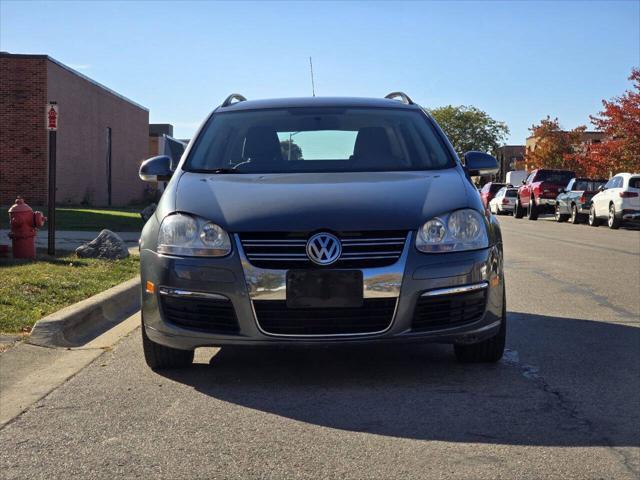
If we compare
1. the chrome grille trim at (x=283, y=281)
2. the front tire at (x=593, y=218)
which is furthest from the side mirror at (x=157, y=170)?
the front tire at (x=593, y=218)

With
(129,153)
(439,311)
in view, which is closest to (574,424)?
(439,311)

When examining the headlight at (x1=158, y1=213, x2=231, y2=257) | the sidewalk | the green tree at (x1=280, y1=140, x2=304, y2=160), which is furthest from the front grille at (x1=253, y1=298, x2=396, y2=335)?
the sidewalk

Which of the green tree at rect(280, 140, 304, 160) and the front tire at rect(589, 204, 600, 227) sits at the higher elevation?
the green tree at rect(280, 140, 304, 160)

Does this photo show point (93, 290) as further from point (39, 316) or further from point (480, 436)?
point (480, 436)

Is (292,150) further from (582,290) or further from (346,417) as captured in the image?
(582,290)

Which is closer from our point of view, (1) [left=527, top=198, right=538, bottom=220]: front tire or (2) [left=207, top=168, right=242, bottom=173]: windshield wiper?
(2) [left=207, top=168, right=242, bottom=173]: windshield wiper

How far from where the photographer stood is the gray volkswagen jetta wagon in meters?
4.98

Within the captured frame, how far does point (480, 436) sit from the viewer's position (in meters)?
4.24

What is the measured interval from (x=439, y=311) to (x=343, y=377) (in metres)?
0.72

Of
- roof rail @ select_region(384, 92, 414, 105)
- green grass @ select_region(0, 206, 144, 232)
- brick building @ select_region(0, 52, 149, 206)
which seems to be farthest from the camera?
brick building @ select_region(0, 52, 149, 206)

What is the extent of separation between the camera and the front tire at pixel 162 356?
18.2ft

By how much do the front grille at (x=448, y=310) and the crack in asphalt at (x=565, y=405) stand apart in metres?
0.55

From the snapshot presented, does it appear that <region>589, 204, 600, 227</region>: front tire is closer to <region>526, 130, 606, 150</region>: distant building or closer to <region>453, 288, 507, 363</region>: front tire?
<region>453, 288, 507, 363</region>: front tire

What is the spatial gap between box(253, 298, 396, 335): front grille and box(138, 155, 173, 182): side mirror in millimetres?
1933
